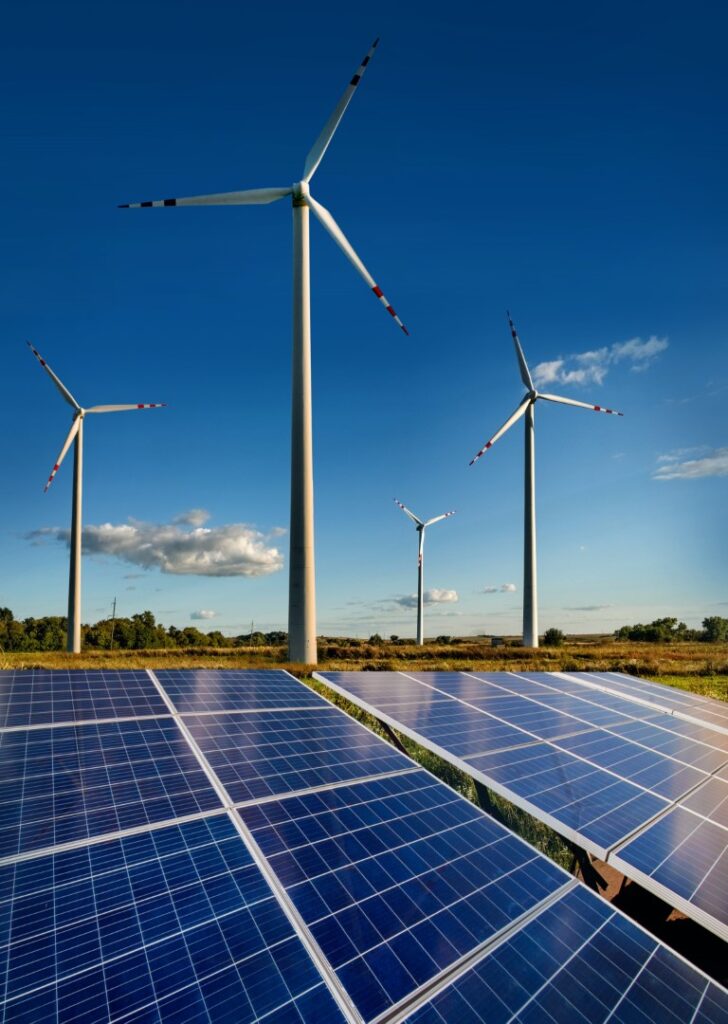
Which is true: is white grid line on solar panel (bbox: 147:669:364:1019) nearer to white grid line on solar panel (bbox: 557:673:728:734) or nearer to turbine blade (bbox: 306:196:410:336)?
white grid line on solar panel (bbox: 557:673:728:734)

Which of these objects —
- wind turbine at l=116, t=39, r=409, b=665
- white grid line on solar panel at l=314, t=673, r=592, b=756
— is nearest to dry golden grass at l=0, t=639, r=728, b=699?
wind turbine at l=116, t=39, r=409, b=665

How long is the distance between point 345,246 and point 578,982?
3732cm

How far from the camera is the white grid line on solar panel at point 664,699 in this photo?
17.8 meters

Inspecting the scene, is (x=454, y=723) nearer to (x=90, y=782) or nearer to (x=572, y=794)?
(x=572, y=794)

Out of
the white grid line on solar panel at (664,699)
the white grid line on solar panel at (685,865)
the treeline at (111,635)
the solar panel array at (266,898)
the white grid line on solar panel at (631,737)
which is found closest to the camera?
the solar panel array at (266,898)

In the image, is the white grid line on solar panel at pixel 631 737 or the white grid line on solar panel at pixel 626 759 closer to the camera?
the white grid line on solar panel at pixel 626 759

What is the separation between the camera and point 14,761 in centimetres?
790

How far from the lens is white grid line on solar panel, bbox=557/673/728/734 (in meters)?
17.8

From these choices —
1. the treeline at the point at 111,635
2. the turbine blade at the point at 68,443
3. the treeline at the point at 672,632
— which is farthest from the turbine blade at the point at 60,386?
the treeline at the point at 672,632

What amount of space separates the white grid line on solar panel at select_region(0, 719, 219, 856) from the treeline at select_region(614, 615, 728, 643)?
11142 centimetres

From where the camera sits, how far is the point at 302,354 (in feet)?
109

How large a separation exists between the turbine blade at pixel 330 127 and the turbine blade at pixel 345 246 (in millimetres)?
2250

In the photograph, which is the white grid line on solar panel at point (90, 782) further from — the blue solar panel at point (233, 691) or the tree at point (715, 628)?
the tree at point (715, 628)

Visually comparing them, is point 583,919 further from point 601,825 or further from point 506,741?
point 506,741
